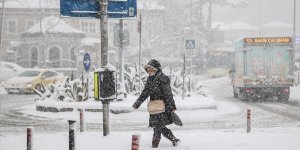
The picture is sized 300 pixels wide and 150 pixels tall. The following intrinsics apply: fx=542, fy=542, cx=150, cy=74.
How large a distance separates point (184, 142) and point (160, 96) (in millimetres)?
1512

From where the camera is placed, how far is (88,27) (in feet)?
210

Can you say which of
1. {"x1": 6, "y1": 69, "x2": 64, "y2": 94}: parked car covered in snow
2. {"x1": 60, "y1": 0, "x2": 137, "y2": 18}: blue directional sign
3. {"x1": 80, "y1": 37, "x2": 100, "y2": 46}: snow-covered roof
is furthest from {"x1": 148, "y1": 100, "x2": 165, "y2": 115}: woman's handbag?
{"x1": 80, "y1": 37, "x2": 100, "y2": 46}: snow-covered roof

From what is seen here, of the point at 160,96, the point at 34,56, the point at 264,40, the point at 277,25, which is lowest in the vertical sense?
the point at 160,96

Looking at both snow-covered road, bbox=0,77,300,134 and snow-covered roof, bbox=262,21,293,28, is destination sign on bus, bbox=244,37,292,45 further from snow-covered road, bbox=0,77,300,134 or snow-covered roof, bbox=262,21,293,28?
snow-covered roof, bbox=262,21,293,28

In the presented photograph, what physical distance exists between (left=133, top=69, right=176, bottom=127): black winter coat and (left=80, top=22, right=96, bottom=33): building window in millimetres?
54422

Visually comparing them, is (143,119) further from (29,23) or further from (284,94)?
(29,23)

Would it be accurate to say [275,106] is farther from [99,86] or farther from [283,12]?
[283,12]

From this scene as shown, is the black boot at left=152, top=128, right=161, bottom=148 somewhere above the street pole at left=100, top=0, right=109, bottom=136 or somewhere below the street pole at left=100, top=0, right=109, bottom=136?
below

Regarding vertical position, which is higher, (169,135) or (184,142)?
(169,135)

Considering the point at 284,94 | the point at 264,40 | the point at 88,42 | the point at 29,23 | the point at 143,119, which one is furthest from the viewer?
the point at 29,23

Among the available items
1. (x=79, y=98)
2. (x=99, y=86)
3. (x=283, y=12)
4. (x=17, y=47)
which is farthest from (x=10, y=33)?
(x=283, y=12)

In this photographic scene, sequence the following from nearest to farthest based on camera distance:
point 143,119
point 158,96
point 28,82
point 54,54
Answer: point 158,96
point 143,119
point 28,82
point 54,54

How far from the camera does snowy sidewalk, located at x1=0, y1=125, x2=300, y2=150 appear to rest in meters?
10.6

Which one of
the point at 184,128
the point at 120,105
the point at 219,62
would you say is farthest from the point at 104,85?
the point at 219,62
